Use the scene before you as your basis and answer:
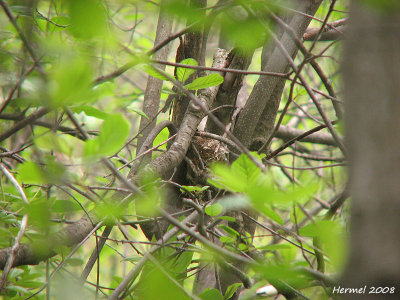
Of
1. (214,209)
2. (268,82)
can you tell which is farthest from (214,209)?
(268,82)

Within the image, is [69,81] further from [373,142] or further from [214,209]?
[214,209]

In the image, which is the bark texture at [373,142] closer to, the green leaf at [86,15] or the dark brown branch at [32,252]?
the green leaf at [86,15]

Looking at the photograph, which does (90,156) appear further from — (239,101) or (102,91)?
(239,101)

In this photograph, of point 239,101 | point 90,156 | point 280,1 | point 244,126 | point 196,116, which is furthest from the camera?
point 239,101

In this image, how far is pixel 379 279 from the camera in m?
0.29

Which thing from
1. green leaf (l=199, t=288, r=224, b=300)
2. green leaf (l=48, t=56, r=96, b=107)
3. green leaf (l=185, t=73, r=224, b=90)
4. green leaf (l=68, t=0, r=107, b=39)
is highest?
green leaf (l=68, t=0, r=107, b=39)

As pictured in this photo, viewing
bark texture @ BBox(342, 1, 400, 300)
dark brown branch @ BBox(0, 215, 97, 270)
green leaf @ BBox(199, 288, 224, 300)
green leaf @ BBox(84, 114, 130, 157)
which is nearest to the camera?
bark texture @ BBox(342, 1, 400, 300)

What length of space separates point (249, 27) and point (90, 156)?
0.88 feet

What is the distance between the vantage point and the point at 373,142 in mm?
307

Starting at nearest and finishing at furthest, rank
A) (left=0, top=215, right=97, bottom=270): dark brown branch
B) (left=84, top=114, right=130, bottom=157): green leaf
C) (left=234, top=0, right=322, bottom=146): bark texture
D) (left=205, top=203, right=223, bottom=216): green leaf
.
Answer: (left=84, top=114, right=130, bottom=157): green leaf
(left=0, top=215, right=97, bottom=270): dark brown branch
(left=205, top=203, right=223, bottom=216): green leaf
(left=234, top=0, right=322, bottom=146): bark texture

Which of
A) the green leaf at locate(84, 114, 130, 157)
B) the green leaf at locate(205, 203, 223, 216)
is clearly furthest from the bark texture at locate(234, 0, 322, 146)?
the green leaf at locate(84, 114, 130, 157)

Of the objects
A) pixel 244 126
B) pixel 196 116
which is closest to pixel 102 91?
pixel 196 116

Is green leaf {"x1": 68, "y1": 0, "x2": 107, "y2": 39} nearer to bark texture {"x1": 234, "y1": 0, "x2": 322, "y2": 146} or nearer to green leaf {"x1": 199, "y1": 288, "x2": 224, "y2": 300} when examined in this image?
green leaf {"x1": 199, "y1": 288, "x2": 224, "y2": 300}

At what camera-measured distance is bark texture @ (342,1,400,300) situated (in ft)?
0.95
